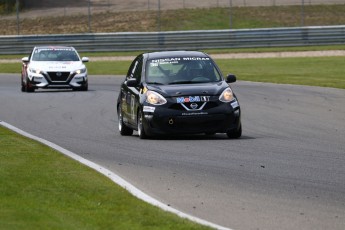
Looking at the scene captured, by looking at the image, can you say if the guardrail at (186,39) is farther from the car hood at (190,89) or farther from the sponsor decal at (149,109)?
the sponsor decal at (149,109)

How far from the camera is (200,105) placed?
695 inches

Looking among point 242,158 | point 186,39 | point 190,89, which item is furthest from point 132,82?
point 186,39

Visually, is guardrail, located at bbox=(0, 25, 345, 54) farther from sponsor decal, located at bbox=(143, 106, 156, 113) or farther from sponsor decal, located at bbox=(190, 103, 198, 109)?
sponsor decal, located at bbox=(190, 103, 198, 109)

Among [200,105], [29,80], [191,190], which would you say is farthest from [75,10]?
[191,190]

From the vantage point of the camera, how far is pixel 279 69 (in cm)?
4238

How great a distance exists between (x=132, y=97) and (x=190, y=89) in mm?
→ 1360

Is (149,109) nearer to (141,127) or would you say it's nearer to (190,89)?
(141,127)

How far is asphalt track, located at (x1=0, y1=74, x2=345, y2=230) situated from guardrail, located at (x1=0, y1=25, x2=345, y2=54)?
2388cm

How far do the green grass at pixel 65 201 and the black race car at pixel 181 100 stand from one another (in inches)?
158

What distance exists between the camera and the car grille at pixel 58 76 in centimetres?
3388

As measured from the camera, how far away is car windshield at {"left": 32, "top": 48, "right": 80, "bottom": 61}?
114ft

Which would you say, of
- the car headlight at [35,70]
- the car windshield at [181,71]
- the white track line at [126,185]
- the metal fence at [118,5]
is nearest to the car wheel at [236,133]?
the car windshield at [181,71]

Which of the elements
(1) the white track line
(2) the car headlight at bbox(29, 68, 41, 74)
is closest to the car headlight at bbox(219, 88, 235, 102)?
(1) the white track line

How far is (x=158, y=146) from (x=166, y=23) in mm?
42679
